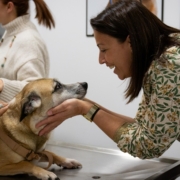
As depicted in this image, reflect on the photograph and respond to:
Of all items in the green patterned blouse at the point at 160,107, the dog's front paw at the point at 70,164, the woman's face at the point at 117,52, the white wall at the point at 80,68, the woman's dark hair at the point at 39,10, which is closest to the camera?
the green patterned blouse at the point at 160,107

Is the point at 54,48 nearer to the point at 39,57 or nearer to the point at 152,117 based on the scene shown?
the point at 39,57

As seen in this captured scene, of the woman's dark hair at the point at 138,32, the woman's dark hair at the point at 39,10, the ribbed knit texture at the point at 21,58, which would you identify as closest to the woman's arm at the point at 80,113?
the woman's dark hair at the point at 138,32

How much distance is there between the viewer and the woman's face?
1.13 metres

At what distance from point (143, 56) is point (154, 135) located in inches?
10.6

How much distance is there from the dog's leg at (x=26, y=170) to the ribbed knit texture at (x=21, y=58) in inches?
13.7

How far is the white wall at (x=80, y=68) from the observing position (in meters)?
2.31

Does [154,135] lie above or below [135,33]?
below

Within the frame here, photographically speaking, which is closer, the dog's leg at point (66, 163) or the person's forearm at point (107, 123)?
the person's forearm at point (107, 123)

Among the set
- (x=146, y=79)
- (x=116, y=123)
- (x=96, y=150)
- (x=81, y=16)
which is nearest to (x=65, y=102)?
(x=116, y=123)

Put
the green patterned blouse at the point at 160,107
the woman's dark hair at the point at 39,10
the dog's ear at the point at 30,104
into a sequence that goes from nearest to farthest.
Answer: the green patterned blouse at the point at 160,107, the dog's ear at the point at 30,104, the woman's dark hair at the point at 39,10

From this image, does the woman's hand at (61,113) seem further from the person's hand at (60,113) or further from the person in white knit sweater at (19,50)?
the person in white knit sweater at (19,50)

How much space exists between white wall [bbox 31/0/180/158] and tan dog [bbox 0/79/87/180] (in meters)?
0.96

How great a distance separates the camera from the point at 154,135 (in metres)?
1.08

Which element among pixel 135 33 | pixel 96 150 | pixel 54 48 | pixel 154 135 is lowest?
pixel 96 150
